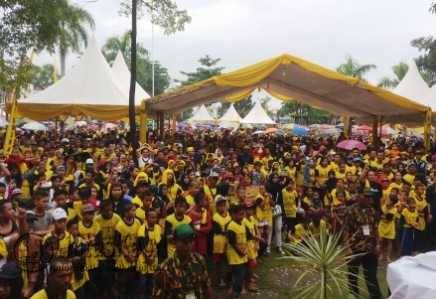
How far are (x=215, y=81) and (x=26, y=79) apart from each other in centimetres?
446

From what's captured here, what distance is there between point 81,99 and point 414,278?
16117 millimetres

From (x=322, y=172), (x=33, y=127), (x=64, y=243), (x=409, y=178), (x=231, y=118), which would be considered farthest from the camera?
(x=231, y=118)

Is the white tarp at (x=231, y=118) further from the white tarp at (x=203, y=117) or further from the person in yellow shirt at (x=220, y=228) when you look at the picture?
the person in yellow shirt at (x=220, y=228)

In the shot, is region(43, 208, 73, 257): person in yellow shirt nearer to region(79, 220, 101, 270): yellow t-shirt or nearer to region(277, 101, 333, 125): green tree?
region(79, 220, 101, 270): yellow t-shirt

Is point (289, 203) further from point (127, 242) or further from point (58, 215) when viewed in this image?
point (58, 215)

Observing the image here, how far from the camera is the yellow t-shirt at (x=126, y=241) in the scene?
631 centimetres

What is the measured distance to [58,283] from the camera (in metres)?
3.79

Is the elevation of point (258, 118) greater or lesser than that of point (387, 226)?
greater

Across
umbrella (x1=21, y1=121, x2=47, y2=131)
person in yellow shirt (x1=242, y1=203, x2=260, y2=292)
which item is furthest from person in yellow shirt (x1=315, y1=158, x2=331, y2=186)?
umbrella (x1=21, y1=121, x2=47, y2=131)

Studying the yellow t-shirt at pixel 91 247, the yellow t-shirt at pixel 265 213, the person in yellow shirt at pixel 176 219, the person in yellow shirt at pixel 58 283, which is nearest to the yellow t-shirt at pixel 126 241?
the yellow t-shirt at pixel 91 247

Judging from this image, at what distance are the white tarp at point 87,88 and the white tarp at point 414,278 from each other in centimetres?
1530

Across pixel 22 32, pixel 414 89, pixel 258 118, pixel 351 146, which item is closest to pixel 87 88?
pixel 22 32

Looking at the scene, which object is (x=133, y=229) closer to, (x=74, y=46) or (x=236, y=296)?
(x=236, y=296)

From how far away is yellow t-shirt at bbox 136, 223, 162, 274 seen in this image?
20.9ft
